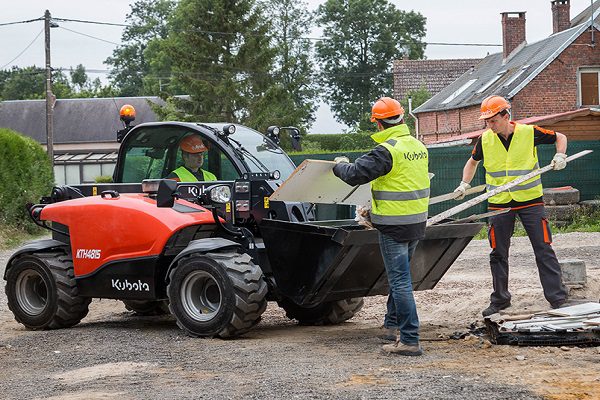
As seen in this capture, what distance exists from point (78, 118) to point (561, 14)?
41.8 metres

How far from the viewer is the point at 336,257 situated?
9375 millimetres

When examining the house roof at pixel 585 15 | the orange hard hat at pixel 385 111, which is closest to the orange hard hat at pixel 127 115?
the orange hard hat at pixel 385 111

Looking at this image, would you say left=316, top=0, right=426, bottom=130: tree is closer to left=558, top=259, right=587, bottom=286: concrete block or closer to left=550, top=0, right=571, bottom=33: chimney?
left=550, top=0, right=571, bottom=33: chimney

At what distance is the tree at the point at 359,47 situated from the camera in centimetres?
9019

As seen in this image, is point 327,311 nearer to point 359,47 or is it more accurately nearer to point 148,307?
point 148,307

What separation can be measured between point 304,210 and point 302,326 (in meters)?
1.37

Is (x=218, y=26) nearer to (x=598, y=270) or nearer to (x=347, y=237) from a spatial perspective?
(x=598, y=270)

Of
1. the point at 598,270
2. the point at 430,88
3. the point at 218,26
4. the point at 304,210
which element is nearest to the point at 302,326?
the point at 304,210

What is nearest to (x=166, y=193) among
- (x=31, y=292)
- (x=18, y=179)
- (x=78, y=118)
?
(x=31, y=292)

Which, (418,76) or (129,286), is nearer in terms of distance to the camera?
(129,286)

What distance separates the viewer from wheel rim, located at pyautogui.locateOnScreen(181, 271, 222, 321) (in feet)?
33.0

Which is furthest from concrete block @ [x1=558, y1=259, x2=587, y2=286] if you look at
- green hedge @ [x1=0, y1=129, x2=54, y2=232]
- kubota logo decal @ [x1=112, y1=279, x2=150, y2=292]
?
green hedge @ [x1=0, y1=129, x2=54, y2=232]

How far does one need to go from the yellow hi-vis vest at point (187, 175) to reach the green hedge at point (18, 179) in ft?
53.3

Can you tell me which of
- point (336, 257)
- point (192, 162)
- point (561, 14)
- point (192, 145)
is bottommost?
point (336, 257)
